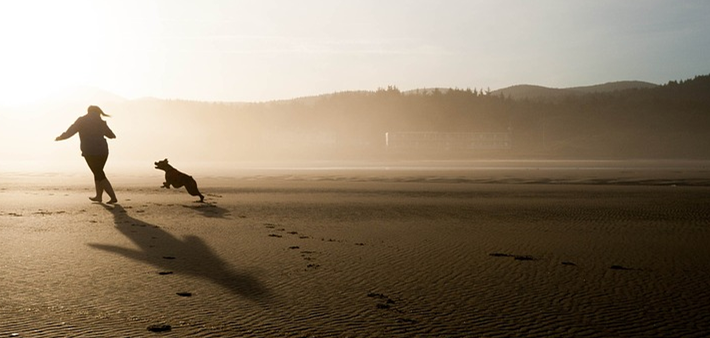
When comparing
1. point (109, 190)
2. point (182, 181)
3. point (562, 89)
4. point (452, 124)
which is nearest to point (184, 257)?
point (109, 190)

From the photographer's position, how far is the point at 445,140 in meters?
76.7

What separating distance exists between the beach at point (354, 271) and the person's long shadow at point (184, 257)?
28 mm

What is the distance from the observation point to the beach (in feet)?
14.6

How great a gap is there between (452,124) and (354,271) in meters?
79.7

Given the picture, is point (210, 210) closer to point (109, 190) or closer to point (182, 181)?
point (182, 181)

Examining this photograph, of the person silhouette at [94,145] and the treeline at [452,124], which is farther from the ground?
the treeline at [452,124]

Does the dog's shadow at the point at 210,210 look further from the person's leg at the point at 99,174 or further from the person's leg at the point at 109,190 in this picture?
the person's leg at the point at 99,174

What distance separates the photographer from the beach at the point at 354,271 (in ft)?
14.6

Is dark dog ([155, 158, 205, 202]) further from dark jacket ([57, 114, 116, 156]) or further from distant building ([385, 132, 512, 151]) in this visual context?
distant building ([385, 132, 512, 151])

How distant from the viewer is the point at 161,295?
207 inches

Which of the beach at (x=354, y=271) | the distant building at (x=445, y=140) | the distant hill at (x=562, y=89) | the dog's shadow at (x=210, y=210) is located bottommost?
the beach at (x=354, y=271)

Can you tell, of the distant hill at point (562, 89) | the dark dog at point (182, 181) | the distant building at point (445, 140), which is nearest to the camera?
the dark dog at point (182, 181)

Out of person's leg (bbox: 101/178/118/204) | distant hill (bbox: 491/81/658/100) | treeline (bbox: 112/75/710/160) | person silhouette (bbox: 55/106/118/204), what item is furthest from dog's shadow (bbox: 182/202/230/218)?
distant hill (bbox: 491/81/658/100)

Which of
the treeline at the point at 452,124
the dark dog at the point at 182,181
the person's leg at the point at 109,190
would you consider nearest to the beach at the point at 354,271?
the person's leg at the point at 109,190
